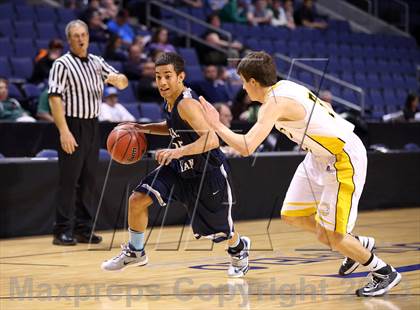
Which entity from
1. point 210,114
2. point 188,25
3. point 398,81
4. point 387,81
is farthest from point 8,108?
point 398,81

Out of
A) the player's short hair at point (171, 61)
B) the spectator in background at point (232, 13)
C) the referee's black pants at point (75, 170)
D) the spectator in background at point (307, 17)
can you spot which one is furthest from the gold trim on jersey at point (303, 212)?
the spectator in background at point (307, 17)

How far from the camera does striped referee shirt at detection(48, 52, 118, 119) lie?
8359 millimetres

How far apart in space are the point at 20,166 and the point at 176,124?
3392 mm

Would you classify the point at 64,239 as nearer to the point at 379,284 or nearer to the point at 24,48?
the point at 379,284

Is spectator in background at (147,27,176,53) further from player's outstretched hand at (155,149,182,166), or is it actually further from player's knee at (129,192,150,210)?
player's outstretched hand at (155,149,182,166)

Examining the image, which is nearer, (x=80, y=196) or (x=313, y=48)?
(x=80, y=196)

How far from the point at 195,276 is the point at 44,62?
20.8 ft

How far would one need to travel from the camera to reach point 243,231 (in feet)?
31.7

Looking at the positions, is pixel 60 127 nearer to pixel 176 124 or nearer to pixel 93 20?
pixel 176 124

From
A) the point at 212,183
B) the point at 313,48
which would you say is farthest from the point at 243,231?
the point at 313,48

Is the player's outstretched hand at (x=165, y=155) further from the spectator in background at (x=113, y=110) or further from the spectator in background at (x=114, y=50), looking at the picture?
the spectator in background at (x=114, y=50)

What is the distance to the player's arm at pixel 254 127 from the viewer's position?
5.12 m

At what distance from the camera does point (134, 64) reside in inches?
527

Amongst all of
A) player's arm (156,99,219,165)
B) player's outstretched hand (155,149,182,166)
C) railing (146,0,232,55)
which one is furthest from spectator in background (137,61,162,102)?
player's outstretched hand (155,149,182,166)
